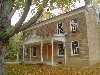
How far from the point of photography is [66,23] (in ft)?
124

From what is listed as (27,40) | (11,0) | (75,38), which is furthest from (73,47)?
(11,0)

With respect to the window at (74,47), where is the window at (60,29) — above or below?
above

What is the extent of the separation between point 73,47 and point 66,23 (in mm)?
3216

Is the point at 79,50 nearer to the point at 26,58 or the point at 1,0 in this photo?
the point at 26,58

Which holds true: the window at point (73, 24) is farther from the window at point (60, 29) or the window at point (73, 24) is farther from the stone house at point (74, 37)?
the window at point (60, 29)

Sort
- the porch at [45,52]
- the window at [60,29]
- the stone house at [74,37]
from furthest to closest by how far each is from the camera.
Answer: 1. the window at [60,29]
2. the porch at [45,52]
3. the stone house at [74,37]

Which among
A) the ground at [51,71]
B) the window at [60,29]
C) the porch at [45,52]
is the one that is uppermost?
the window at [60,29]

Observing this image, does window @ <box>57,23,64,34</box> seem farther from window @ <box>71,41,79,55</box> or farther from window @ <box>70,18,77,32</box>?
window @ <box>71,41,79,55</box>

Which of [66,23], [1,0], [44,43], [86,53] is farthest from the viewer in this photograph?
[44,43]

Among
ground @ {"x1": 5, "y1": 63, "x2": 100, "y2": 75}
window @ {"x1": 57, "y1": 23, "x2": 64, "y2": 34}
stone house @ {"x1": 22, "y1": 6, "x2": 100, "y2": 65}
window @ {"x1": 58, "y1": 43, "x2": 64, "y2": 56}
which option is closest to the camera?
ground @ {"x1": 5, "y1": 63, "x2": 100, "y2": 75}

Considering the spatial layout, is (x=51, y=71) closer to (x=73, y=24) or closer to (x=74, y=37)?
(x=74, y=37)

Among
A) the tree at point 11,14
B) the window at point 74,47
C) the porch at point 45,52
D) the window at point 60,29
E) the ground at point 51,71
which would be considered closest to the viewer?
the tree at point 11,14

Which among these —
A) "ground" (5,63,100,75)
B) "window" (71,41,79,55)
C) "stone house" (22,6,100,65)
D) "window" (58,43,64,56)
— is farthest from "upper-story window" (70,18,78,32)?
"ground" (5,63,100,75)

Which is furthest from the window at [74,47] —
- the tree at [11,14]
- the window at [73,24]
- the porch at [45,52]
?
the tree at [11,14]
